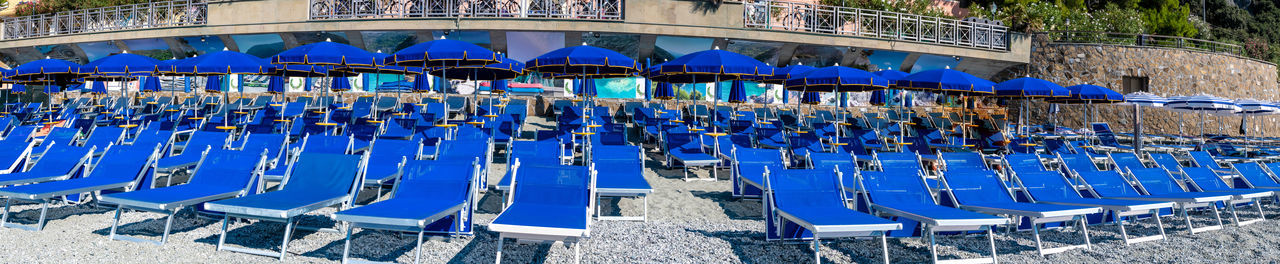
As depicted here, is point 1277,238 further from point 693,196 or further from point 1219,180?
point 693,196

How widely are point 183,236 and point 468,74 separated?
8496mm

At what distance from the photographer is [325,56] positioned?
10.4 metres

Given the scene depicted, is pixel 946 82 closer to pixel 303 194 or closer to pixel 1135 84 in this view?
pixel 303 194

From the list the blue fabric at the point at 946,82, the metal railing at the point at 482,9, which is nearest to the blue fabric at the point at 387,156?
the blue fabric at the point at 946,82

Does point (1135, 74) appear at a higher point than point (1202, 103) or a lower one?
higher

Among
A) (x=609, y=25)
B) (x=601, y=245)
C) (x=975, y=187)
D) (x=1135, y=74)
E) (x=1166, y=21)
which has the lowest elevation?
(x=601, y=245)

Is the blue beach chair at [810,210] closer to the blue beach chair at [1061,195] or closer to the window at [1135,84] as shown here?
the blue beach chair at [1061,195]

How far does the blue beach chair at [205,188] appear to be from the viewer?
14.3 feet

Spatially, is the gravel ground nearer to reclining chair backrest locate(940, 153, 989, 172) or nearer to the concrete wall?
reclining chair backrest locate(940, 153, 989, 172)

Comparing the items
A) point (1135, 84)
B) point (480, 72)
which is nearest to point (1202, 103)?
point (1135, 84)

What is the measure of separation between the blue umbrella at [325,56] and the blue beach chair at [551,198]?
20.7 feet

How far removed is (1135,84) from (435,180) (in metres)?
22.5

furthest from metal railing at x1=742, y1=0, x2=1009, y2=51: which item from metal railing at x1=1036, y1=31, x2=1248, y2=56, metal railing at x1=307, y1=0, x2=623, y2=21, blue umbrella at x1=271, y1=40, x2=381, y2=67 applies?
blue umbrella at x1=271, y1=40, x2=381, y2=67

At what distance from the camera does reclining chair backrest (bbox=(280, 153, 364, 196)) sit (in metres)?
4.91
